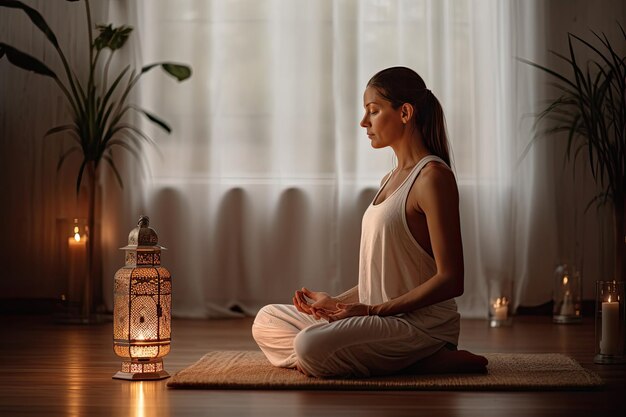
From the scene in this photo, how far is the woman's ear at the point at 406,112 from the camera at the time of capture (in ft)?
9.53

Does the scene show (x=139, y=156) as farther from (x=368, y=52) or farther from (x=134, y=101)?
(x=368, y=52)

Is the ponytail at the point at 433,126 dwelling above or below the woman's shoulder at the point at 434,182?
above

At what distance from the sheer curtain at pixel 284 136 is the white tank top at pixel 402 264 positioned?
2155 millimetres

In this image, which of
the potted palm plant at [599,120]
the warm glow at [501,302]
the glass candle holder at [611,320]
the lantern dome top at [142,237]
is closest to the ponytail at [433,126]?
the glass candle holder at [611,320]

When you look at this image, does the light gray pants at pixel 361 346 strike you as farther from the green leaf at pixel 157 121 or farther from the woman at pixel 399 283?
the green leaf at pixel 157 121

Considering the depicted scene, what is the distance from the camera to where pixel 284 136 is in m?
5.08

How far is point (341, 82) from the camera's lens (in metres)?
5.05

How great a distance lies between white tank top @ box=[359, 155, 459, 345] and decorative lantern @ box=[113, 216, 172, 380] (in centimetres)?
61

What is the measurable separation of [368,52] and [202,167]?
1.04 metres

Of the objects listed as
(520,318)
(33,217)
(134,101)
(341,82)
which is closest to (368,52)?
(341,82)

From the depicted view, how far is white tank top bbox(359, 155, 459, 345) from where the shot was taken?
2832 mm

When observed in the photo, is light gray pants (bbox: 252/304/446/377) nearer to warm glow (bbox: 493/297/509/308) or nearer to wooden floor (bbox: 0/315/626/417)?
wooden floor (bbox: 0/315/626/417)

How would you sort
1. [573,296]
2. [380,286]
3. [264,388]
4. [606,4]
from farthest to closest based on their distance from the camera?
[606,4]
[573,296]
[380,286]
[264,388]

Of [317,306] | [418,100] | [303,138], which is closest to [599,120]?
[303,138]
